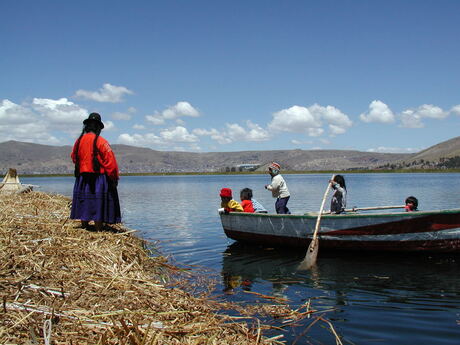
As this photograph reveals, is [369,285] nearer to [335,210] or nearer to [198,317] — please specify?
[335,210]

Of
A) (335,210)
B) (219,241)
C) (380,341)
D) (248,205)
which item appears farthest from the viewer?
(219,241)

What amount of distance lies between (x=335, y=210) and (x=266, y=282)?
476 centimetres

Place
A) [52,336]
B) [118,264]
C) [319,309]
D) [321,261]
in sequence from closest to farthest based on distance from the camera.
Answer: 1. [52,336]
2. [118,264]
3. [319,309]
4. [321,261]

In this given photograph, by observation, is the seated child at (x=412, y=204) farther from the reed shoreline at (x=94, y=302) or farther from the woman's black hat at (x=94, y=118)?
the woman's black hat at (x=94, y=118)

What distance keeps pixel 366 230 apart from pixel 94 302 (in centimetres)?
909

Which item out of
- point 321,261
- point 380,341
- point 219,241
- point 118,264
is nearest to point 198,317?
point 118,264

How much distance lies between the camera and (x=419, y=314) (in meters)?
7.49

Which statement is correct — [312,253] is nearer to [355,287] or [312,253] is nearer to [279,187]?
[355,287]

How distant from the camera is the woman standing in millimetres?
8859

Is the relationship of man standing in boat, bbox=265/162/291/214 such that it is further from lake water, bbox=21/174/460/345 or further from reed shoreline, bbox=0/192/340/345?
reed shoreline, bbox=0/192/340/345

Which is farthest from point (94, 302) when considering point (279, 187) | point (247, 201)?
point (279, 187)

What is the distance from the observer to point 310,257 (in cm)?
1173

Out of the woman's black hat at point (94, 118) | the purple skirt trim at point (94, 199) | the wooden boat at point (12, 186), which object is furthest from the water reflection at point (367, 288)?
the wooden boat at point (12, 186)

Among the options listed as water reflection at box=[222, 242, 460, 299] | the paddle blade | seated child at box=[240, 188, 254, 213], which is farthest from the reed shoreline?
seated child at box=[240, 188, 254, 213]
